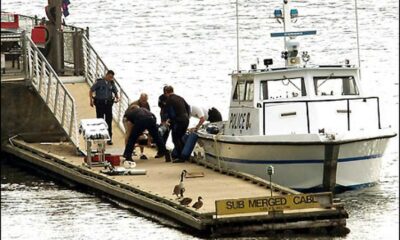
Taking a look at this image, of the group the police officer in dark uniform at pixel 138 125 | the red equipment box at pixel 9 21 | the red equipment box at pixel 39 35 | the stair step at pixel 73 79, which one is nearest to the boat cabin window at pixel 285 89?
the police officer in dark uniform at pixel 138 125

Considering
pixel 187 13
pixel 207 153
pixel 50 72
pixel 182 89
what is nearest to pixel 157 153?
pixel 207 153

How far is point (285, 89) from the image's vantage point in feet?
91.7

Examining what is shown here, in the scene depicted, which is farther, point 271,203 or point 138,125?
point 138,125

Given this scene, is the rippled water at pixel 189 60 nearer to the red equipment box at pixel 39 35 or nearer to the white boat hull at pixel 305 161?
the white boat hull at pixel 305 161

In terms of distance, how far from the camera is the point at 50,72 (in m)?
30.5

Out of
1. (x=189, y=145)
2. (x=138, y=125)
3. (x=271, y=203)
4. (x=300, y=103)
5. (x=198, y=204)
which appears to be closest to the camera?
(x=271, y=203)

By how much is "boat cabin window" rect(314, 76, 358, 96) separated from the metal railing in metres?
4.95

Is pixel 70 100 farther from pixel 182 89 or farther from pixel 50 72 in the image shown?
pixel 182 89

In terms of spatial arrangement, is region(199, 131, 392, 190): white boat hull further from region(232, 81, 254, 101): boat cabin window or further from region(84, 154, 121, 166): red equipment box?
region(84, 154, 121, 166): red equipment box

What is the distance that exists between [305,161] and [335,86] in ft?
7.63

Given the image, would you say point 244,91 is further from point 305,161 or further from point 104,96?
point 104,96

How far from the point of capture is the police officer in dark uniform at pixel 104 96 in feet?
99.1

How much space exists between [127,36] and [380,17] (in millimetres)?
11058

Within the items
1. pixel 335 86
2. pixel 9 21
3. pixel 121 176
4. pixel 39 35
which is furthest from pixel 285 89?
pixel 39 35
